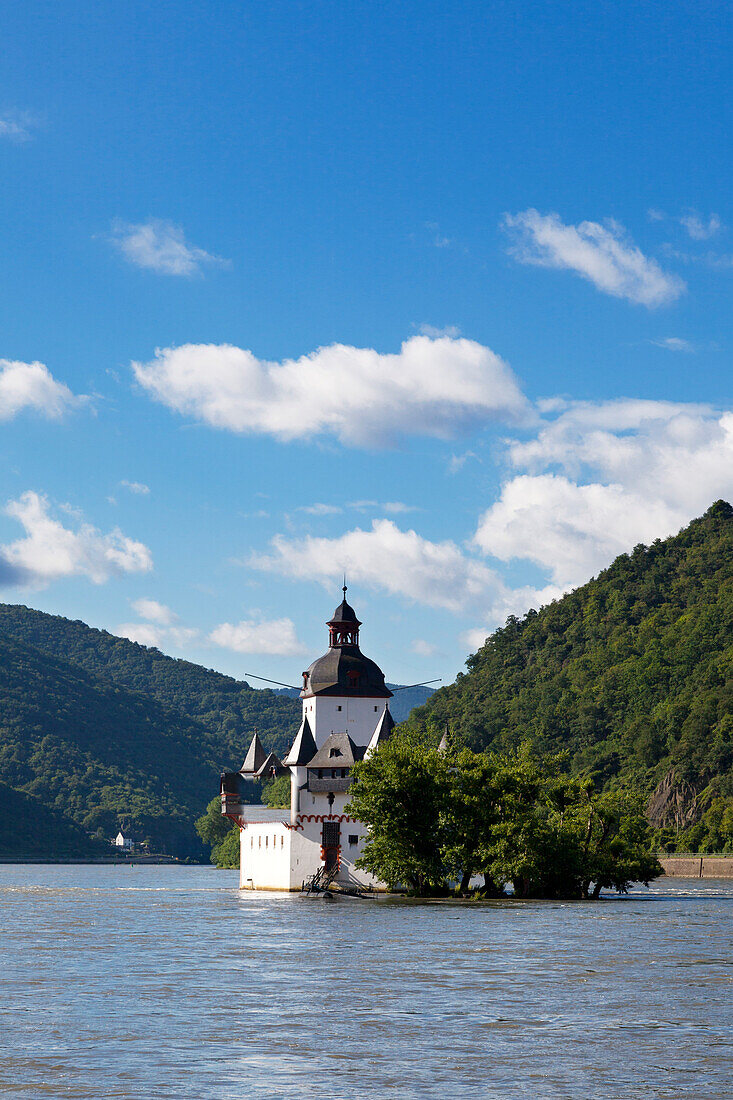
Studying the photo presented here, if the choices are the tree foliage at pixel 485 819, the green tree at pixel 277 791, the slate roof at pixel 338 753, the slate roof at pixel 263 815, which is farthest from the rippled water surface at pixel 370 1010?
the green tree at pixel 277 791

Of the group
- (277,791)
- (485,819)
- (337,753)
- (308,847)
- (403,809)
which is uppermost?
(337,753)

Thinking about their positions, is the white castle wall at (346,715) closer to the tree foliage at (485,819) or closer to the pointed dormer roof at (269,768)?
the pointed dormer roof at (269,768)

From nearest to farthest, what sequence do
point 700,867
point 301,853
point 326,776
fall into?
1. point 301,853
2. point 326,776
3. point 700,867

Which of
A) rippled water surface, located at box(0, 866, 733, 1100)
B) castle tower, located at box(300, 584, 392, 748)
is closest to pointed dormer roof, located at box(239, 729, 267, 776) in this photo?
castle tower, located at box(300, 584, 392, 748)

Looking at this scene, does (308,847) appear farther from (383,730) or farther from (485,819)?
(485,819)

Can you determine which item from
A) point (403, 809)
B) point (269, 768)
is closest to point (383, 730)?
point (403, 809)

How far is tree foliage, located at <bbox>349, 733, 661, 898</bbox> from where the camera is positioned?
76.6m

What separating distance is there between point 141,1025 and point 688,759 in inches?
6776

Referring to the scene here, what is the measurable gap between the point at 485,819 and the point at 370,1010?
1755 inches

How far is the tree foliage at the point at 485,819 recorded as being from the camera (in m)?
76.6

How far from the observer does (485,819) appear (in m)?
76.2

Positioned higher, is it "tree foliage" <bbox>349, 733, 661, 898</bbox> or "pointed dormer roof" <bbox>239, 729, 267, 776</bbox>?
"pointed dormer roof" <bbox>239, 729, 267, 776</bbox>

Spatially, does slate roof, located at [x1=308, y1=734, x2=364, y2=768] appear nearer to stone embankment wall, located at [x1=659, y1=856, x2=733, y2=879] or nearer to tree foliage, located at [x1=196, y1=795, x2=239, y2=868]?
stone embankment wall, located at [x1=659, y1=856, x2=733, y2=879]

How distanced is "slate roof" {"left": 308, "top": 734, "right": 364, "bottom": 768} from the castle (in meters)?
0.07
